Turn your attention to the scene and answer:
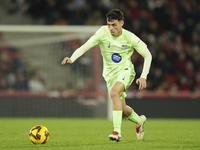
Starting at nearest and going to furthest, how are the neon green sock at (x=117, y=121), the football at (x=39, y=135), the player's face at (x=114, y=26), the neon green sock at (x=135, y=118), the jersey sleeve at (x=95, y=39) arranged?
the football at (x=39, y=135), the neon green sock at (x=117, y=121), the player's face at (x=114, y=26), the jersey sleeve at (x=95, y=39), the neon green sock at (x=135, y=118)

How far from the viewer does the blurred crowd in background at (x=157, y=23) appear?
1438 cm

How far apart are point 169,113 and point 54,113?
11.4 feet

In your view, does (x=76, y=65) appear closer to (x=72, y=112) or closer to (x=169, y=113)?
(x=72, y=112)

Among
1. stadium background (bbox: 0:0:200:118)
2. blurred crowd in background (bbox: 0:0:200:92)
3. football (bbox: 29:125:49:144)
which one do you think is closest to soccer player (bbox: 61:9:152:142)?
football (bbox: 29:125:49:144)

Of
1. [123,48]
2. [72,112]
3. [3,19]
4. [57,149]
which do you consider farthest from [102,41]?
[3,19]

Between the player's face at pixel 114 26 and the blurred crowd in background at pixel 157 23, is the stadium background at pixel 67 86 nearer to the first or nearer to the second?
the blurred crowd in background at pixel 157 23

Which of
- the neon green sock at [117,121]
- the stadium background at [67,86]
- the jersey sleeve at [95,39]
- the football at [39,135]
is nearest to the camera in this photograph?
the football at [39,135]

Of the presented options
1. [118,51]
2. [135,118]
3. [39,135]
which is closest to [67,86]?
[135,118]

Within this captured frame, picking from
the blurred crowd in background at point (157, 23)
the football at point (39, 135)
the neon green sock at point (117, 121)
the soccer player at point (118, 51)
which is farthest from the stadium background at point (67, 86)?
the football at point (39, 135)

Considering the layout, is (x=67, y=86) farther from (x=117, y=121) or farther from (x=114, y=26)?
(x=117, y=121)

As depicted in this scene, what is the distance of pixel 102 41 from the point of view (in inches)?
254

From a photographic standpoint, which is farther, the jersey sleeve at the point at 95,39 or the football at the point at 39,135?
the jersey sleeve at the point at 95,39

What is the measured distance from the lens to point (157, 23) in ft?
53.8

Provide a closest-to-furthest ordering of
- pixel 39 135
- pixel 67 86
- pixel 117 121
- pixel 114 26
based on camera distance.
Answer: pixel 39 135 < pixel 117 121 < pixel 114 26 < pixel 67 86
